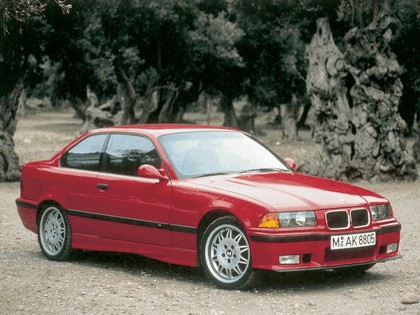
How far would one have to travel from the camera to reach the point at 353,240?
354 inches

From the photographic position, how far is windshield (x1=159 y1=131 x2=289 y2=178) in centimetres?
980

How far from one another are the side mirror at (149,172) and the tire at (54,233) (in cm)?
159

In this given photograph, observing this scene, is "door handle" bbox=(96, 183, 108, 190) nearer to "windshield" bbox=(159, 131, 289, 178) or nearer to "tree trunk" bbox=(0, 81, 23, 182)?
"windshield" bbox=(159, 131, 289, 178)

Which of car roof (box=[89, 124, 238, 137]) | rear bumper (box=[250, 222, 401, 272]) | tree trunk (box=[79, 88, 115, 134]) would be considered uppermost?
car roof (box=[89, 124, 238, 137])

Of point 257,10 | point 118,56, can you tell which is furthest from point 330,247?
point 118,56

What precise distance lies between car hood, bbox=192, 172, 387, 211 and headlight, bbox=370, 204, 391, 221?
7 cm

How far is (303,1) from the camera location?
26953 millimetres

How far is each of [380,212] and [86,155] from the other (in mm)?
3311

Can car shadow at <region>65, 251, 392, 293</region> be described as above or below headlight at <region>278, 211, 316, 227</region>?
below

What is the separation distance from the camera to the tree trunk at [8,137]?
25.3 m

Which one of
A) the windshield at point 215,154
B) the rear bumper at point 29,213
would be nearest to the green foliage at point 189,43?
the rear bumper at point 29,213

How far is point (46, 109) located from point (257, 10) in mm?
67441

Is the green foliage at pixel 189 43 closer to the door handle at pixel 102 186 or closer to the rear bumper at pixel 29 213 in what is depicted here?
the rear bumper at pixel 29 213

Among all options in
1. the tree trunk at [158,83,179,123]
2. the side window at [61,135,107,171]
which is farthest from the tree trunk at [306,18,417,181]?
the tree trunk at [158,83,179,123]
